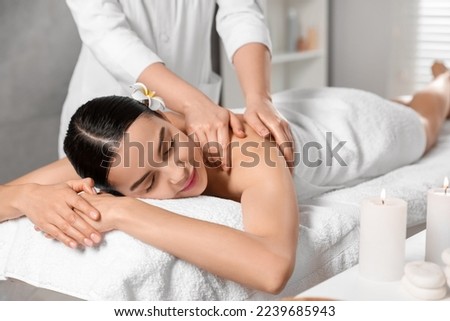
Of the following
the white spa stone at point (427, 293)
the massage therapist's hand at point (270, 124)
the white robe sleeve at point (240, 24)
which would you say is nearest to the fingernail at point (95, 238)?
the massage therapist's hand at point (270, 124)

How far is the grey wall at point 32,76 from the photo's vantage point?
222 centimetres

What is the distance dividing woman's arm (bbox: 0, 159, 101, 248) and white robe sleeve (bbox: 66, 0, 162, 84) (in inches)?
18.3

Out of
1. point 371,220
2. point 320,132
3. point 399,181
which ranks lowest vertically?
point 399,181

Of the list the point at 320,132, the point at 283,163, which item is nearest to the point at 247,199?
the point at 283,163

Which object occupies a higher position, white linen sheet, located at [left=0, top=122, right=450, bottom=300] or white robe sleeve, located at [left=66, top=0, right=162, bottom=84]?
white robe sleeve, located at [left=66, top=0, right=162, bottom=84]

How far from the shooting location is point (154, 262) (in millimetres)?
1289

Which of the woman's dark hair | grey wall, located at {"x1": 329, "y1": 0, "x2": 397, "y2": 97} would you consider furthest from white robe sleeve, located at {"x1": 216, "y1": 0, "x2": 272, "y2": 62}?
grey wall, located at {"x1": 329, "y1": 0, "x2": 397, "y2": 97}

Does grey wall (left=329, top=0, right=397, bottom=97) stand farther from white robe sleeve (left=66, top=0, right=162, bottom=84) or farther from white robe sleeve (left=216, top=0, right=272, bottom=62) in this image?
white robe sleeve (left=66, top=0, right=162, bottom=84)

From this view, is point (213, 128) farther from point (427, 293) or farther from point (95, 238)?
point (427, 293)

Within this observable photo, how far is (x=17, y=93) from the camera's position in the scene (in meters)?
2.26

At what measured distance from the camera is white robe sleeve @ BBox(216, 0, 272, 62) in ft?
6.31

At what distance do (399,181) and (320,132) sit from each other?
0.87ft

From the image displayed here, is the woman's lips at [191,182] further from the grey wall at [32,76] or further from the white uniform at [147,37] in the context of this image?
the grey wall at [32,76]
